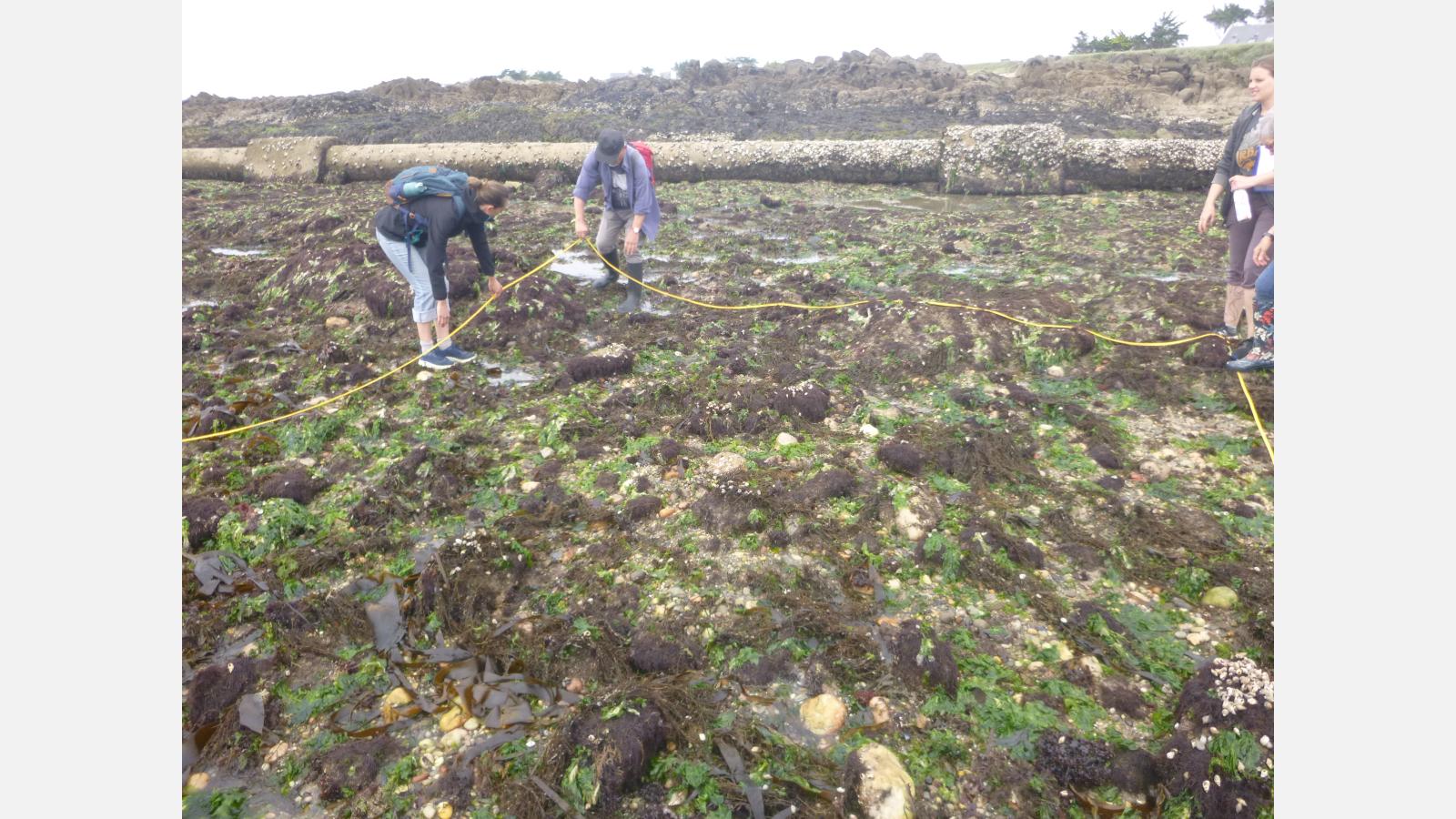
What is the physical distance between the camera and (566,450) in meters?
4.61

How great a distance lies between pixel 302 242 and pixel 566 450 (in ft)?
22.0

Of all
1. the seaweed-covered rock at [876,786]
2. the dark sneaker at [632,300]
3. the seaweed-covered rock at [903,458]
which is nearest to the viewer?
the seaweed-covered rock at [876,786]

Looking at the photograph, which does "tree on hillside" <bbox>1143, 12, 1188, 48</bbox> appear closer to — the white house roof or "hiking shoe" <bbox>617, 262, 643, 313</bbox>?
the white house roof

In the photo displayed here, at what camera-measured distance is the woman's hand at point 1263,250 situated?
4.61 meters

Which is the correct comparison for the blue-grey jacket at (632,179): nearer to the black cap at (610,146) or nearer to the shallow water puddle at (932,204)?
the black cap at (610,146)

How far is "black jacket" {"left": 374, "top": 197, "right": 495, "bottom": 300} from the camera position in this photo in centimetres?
526

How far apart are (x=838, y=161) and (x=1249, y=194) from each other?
27.2 ft

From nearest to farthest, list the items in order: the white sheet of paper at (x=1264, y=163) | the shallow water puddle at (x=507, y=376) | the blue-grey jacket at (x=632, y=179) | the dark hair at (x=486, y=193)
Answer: the white sheet of paper at (x=1264, y=163), the dark hair at (x=486, y=193), the shallow water puddle at (x=507, y=376), the blue-grey jacket at (x=632, y=179)

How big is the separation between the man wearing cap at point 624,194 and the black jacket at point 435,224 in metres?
1.18

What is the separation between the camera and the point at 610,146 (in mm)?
6379

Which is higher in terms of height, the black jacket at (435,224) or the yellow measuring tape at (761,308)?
the black jacket at (435,224)

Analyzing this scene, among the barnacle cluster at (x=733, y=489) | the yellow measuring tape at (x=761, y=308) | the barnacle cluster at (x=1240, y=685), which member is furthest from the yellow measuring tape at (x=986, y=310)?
the barnacle cluster at (x=733, y=489)

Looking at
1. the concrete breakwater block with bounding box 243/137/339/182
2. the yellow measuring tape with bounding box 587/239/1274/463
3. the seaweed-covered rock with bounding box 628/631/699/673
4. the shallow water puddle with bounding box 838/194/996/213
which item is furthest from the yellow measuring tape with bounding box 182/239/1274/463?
the concrete breakwater block with bounding box 243/137/339/182

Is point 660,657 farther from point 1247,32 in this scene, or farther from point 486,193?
point 1247,32
